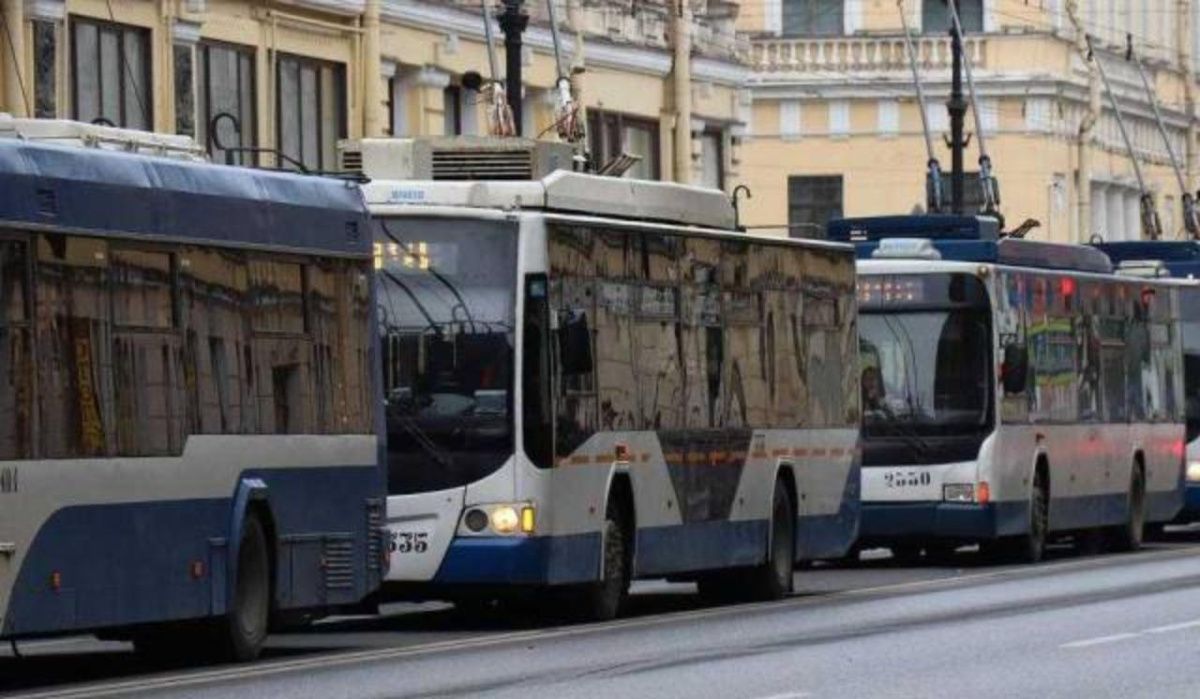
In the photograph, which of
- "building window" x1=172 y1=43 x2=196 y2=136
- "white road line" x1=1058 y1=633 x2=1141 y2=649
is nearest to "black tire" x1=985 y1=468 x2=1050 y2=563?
"building window" x1=172 y1=43 x2=196 y2=136

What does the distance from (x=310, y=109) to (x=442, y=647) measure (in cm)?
2133

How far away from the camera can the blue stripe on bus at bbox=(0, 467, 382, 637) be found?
18750 mm

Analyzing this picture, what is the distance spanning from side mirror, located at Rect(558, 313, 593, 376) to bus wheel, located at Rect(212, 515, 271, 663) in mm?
3700

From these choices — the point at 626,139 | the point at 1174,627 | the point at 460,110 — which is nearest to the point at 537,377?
the point at 1174,627

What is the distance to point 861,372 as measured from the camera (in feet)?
114

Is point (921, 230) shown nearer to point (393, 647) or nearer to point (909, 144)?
point (393, 647)

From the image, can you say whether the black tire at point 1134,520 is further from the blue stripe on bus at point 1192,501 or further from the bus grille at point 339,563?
the bus grille at point 339,563

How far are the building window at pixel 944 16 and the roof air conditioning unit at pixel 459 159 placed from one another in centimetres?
5097

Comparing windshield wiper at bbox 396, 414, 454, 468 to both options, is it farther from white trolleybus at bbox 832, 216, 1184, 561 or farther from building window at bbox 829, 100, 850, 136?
building window at bbox 829, 100, 850, 136

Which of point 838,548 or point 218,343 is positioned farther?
point 838,548

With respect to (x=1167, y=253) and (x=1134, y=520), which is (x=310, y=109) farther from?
(x=1167, y=253)

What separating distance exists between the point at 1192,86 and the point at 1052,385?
4435 centimetres

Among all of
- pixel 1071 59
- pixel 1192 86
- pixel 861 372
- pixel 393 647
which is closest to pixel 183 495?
pixel 393 647

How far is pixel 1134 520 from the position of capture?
1575 inches
